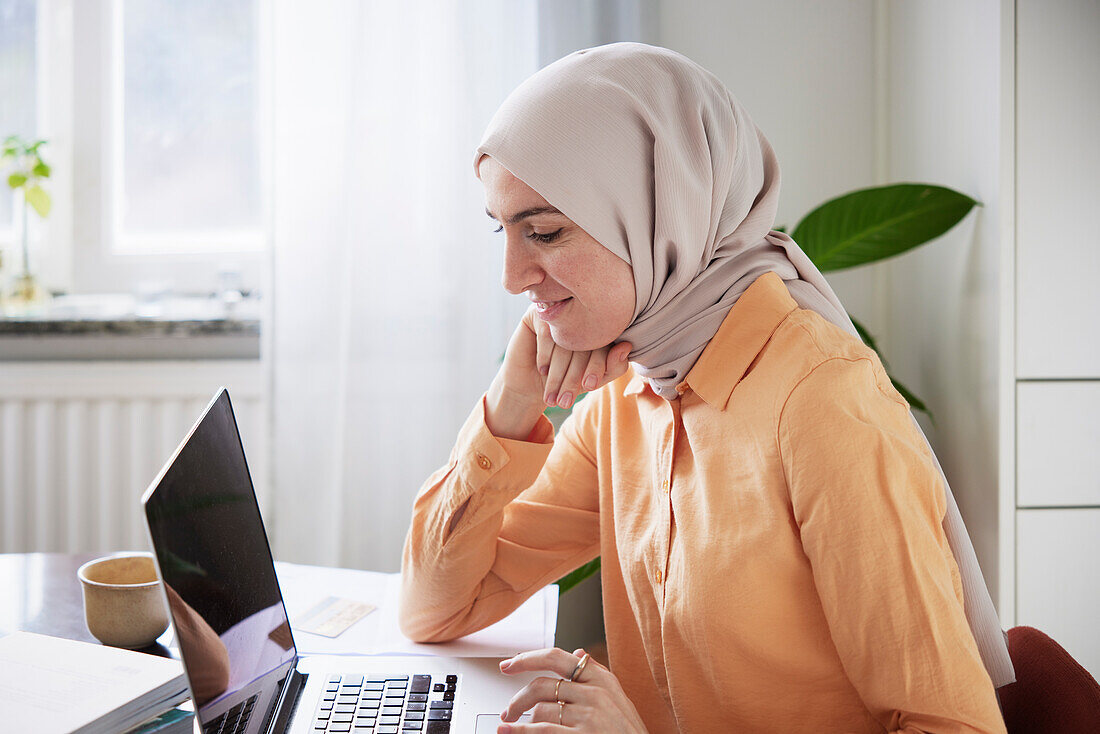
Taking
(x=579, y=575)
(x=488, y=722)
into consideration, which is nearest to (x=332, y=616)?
(x=488, y=722)

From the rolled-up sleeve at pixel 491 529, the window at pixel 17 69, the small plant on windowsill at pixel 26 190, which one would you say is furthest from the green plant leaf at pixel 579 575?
the window at pixel 17 69

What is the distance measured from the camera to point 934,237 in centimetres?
171

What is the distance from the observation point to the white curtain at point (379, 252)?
6.85 feet

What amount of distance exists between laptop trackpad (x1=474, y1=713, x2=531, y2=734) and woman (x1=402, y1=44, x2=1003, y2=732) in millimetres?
19

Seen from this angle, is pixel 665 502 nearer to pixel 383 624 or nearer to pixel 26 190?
pixel 383 624

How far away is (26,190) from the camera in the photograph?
234 centimetres

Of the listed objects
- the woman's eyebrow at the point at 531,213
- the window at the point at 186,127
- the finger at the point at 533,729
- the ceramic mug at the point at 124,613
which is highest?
the window at the point at 186,127

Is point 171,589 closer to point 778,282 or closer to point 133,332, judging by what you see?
point 778,282

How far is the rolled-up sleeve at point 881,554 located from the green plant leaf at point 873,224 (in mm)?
963

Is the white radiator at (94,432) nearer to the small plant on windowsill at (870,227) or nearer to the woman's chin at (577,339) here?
the small plant on windowsill at (870,227)

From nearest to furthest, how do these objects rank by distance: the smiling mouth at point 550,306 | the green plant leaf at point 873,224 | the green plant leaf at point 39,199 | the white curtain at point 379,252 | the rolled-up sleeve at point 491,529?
the smiling mouth at point 550,306 < the rolled-up sleeve at point 491,529 < the green plant leaf at point 873,224 < the white curtain at point 379,252 < the green plant leaf at point 39,199

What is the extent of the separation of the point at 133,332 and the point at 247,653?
1658 mm

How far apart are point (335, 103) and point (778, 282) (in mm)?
1445

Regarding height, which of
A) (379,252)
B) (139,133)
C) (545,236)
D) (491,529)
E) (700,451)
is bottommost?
(491,529)
